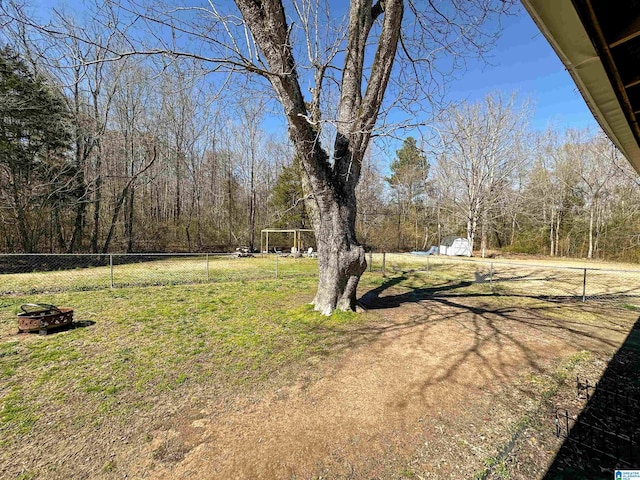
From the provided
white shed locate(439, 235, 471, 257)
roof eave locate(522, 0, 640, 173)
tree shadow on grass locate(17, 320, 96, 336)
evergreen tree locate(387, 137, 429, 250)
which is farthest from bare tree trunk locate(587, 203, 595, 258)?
tree shadow on grass locate(17, 320, 96, 336)

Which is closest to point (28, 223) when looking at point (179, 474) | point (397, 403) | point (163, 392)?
point (163, 392)

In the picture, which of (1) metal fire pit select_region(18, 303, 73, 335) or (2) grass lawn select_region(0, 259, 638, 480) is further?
(1) metal fire pit select_region(18, 303, 73, 335)

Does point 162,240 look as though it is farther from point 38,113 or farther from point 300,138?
point 300,138

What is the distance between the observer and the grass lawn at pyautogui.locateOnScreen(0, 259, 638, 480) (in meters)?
2.28

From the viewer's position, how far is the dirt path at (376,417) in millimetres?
2158

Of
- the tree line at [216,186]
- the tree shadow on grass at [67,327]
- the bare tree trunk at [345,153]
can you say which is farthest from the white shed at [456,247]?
the tree shadow on grass at [67,327]

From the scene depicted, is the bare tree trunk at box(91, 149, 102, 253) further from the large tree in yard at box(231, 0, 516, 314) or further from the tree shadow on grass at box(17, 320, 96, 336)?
the large tree in yard at box(231, 0, 516, 314)

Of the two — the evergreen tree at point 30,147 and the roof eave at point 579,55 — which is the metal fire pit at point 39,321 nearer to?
the roof eave at point 579,55

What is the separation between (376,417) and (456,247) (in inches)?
941

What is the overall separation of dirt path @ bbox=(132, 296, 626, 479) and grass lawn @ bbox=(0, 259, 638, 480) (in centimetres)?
2

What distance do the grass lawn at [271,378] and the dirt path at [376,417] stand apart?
18 millimetres

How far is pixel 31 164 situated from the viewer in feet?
41.3

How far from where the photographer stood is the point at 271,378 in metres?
3.48

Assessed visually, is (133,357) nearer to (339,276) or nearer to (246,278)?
(339,276)
